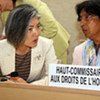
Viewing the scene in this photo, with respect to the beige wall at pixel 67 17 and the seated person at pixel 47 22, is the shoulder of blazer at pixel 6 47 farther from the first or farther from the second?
the beige wall at pixel 67 17

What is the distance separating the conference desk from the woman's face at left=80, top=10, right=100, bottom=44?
75 cm

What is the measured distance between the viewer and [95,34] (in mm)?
1597

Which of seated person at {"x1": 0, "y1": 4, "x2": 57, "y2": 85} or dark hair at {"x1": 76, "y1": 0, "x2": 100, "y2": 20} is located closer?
dark hair at {"x1": 76, "y1": 0, "x2": 100, "y2": 20}

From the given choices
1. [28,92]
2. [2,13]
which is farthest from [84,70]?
[2,13]

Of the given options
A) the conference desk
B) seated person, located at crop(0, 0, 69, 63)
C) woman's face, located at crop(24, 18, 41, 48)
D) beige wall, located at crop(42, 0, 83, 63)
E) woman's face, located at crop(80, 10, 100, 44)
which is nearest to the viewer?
the conference desk

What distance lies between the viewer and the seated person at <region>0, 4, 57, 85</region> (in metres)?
1.72

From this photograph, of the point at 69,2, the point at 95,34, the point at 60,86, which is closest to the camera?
the point at 60,86

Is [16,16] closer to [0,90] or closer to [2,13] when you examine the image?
[2,13]

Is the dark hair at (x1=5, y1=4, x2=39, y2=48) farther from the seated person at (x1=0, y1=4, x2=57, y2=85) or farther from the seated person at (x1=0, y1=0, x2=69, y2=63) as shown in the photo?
the seated person at (x1=0, y1=0, x2=69, y2=63)

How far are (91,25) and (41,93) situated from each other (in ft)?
2.55

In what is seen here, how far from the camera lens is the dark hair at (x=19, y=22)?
1.72 meters

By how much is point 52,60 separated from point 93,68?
851mm

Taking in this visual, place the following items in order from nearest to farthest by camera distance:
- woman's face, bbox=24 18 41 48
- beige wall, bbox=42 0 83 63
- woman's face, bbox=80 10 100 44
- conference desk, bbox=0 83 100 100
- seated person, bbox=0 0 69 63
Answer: conference desk, bbox=0 83 100 100
woman's face, bbox=80 10 100 44
woman's face, bbox=24 18 41 48
seated person, bbox=0 0 69 63
beige wall, bbox=42 0 83 63

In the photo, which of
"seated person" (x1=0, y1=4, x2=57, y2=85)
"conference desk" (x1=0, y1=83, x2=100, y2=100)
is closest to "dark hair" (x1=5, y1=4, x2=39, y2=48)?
"seated person" (x1=0, y1=4, x2=57, y2=85)
